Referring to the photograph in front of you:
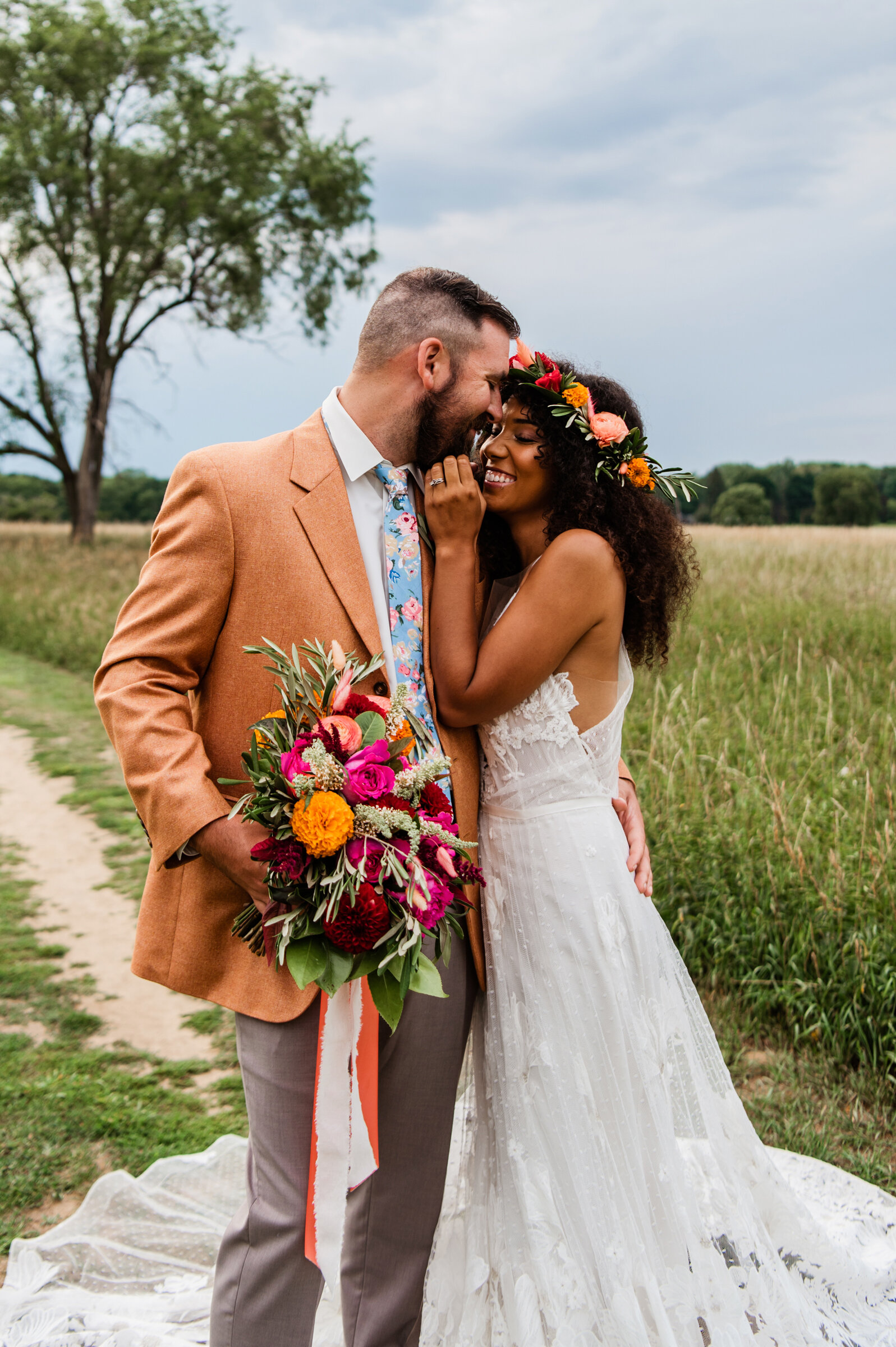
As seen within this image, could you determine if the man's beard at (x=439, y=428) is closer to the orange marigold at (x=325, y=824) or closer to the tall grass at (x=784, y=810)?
the orange marigold at (x=325, y=824)

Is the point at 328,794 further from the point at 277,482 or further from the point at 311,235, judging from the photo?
the point at 311,235

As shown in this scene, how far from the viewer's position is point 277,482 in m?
2.45

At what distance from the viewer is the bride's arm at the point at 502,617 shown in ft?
8.34

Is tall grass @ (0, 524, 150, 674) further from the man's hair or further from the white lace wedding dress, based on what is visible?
the white lace wedding dress

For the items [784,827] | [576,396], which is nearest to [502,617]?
[576,396]

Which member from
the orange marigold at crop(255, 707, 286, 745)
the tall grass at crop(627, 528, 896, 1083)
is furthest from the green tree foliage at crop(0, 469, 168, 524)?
the orange marigold at crop(255, 707, 286, 745)

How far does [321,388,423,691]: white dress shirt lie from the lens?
2561 millimetres

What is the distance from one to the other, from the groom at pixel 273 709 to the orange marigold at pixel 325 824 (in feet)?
1.06

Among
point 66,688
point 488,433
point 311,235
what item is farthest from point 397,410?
point 311,235

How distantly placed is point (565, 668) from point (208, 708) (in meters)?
0.97

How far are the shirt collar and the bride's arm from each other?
16cm

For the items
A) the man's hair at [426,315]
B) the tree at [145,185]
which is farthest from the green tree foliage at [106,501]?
the man's hair at [426,315]

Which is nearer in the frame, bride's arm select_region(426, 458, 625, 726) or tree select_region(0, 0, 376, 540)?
bride's arm select_region(426, 458, 625, 726)

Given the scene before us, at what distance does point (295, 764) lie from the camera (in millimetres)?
1921
